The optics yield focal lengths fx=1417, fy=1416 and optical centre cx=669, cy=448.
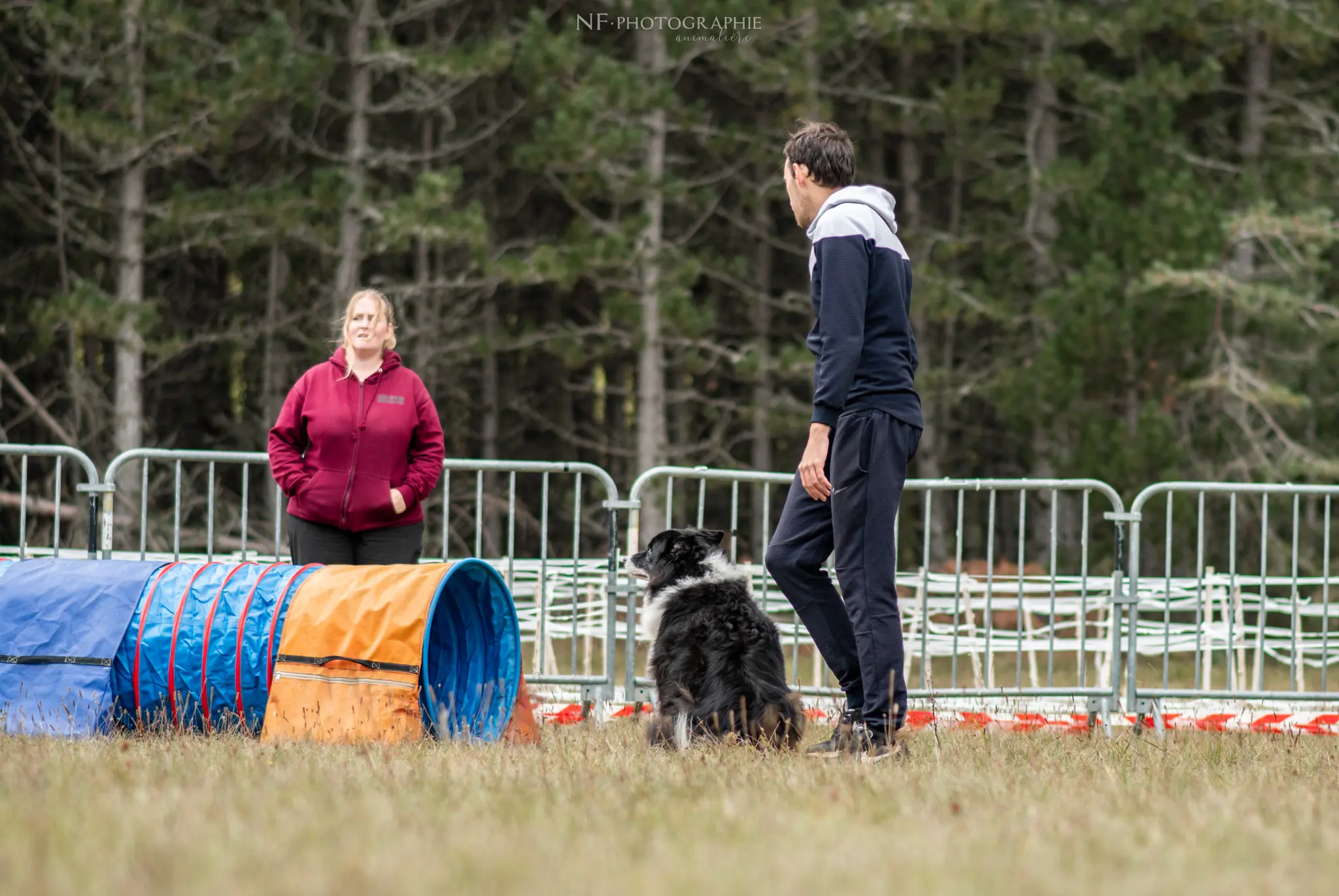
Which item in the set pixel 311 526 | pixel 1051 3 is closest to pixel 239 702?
pixel 311 526

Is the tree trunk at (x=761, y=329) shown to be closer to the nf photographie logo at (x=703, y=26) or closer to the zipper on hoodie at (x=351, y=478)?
the nf photographie logo at (x=703, y=26)

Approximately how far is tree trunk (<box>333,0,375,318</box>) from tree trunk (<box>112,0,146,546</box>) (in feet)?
7.63

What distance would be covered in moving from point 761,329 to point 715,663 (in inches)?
631

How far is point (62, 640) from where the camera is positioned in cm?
547

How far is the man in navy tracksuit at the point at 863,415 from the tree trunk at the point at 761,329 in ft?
46.9

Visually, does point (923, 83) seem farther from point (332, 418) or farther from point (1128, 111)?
point (332, 418)

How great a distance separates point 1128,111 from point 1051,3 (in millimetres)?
2220

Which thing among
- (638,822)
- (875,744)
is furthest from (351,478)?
(638,822)

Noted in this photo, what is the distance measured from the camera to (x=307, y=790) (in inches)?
149

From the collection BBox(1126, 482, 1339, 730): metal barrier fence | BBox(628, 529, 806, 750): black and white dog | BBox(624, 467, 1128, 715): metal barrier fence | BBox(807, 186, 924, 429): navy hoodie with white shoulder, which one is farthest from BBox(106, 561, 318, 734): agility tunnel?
BBox(1126, 482, 1339, 730): metal barrier fence

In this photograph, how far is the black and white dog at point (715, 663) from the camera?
5047mm

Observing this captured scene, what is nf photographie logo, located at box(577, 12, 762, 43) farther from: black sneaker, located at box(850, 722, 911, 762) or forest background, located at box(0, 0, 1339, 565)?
black sneaker, located at box(850, 722, 911, 762)

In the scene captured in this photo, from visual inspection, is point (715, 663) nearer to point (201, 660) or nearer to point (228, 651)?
point (228, 651)

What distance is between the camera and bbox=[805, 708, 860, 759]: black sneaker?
482 cm
